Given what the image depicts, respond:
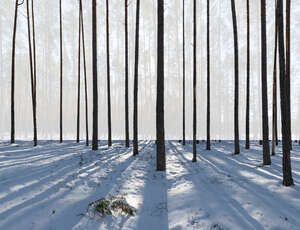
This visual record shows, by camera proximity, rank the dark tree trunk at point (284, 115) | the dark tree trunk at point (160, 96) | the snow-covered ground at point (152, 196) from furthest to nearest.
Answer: the dark tree trunk at point (160, 96) < the dark tree trunk at point (284, 115) < the snow-covered ground at point (152, 196)

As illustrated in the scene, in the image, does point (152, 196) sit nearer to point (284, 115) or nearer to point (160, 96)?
point (160, 96)

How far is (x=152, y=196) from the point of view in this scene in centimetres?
520

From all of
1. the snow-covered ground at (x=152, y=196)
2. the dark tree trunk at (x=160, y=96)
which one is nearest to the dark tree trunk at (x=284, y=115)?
the snow-covered ground at (x=152, y=196)

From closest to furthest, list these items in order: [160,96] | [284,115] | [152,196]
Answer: [152,196], [284,115], [160,96]

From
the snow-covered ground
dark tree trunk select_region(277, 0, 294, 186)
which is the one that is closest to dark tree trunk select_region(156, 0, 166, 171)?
the snow-covered ground

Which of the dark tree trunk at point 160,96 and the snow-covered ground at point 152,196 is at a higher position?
the dark tree trunk at point 160,96

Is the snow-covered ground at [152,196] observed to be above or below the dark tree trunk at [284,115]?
below

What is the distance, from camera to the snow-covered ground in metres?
3.66

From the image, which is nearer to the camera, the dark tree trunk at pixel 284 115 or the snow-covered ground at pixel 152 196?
the snow-covered ground at pixel 152 196

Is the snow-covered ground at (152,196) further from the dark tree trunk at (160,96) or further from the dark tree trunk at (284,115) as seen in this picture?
the dark tree trunk at (160,96)

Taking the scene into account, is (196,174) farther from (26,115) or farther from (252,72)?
(26,115)

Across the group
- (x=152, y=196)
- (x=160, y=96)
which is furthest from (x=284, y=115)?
(x=152, y=196)

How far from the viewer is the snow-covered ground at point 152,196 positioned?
3.66 metres

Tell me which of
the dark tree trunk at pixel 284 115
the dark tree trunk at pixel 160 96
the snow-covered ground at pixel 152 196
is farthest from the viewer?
the dark tree trunk at pixel 160 96
